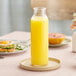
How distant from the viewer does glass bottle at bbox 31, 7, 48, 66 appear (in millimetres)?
1112

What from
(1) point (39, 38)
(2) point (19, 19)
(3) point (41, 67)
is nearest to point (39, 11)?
(1) point (39, 38)

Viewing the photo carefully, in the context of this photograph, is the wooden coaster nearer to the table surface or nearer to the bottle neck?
the table surface

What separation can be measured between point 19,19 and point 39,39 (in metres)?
1.76

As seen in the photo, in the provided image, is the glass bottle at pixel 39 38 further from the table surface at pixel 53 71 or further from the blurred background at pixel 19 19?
the blurred background at pixel 19 19

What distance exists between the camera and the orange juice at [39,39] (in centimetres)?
111

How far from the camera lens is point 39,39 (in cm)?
112

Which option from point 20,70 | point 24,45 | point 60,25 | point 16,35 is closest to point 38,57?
point 20,70

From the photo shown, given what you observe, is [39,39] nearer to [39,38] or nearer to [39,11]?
[39,38]

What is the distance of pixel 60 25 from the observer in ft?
9.10

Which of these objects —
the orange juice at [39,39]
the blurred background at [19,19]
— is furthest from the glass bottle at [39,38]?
the blurred background at [19,19]

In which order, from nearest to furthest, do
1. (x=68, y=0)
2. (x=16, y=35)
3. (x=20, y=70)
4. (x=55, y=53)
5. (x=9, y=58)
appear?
(x=20, y=70), (x=9, y=58), (x=55, y=53), (x=16, y=35), (x=68, y=0)

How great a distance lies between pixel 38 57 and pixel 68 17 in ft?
4.88

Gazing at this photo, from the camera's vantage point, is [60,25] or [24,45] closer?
[24,45]

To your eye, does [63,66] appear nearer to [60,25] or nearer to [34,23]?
[34,23]
